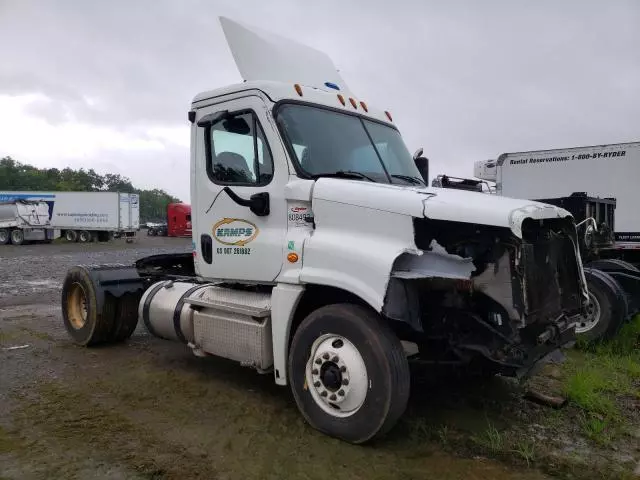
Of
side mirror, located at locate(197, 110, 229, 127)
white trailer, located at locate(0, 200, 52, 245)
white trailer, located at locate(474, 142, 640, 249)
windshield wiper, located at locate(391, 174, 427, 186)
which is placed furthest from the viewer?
white trailer, located at locate(0, 200, 52, 245)

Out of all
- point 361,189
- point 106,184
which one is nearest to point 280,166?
point 361,189

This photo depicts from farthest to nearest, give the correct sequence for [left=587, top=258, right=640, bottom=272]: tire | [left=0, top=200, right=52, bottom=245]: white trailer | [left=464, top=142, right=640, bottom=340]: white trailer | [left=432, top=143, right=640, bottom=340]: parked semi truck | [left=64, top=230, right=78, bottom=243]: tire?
[left=64, top=230, right=78, bottom=243]: tire < [left=0, top=200, right=52, bottom=245]: white trailer < [left=587, top=258, right=640, bottom=272]: tire < [left=464, top=142, right=640, bottom=340]: white trailer < [left=432, top=143, right=640, bottom=340]: parked semi truck

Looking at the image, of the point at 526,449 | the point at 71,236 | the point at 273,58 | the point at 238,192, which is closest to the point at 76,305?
the point at 238,192

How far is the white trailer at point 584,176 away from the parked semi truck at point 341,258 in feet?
26.1

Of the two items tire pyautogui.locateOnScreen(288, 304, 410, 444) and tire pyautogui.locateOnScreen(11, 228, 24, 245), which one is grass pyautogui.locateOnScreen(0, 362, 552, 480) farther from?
tire pyautogui.locateOnScreen(11, 228, 24, 245)

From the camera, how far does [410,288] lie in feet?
13.0

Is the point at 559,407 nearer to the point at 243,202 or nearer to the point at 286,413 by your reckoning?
the point at 286,413

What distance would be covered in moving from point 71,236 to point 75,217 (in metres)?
1.71

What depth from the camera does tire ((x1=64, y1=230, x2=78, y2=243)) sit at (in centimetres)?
3869

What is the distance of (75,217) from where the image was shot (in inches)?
1499

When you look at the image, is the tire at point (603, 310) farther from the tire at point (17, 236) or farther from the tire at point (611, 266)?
the tire at point (17, 236)

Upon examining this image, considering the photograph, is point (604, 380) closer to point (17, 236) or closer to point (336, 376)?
point (336, 376)

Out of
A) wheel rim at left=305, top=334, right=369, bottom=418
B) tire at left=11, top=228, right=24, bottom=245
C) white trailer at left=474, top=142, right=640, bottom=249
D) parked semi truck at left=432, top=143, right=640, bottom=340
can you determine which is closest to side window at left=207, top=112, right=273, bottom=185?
wheel rim at left=305, top=334, right=369, bottom=418

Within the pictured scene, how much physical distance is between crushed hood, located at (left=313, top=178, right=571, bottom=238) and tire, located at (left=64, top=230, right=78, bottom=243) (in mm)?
38232
